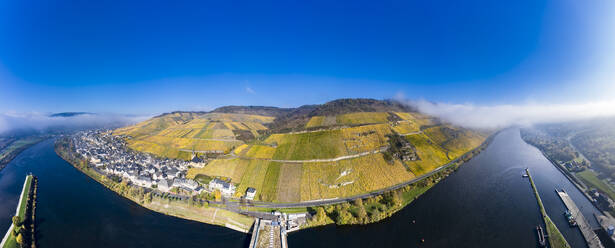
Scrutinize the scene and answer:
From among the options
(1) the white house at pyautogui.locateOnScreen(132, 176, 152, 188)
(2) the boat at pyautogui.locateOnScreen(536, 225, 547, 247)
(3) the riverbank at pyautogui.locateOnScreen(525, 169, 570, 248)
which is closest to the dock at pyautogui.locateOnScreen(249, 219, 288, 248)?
(1) the white house at pyautogui.locateOnScreen(132, 176, 152, 188)

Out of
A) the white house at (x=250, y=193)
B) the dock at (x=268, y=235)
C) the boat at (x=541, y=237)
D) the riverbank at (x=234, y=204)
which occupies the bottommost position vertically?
the boat at (x=541, y=237)

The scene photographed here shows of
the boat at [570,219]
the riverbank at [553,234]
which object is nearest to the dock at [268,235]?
the riverbank at [553,234]

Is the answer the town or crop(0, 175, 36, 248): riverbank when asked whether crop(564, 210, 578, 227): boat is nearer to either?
the town

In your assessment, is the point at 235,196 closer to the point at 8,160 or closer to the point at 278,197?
the point at 278,197

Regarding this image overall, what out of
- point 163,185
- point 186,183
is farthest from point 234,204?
point 163,185

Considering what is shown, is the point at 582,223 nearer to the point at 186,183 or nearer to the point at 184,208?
the point at 184,208

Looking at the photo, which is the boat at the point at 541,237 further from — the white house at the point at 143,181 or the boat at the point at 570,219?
the white house at the point at 143,181
